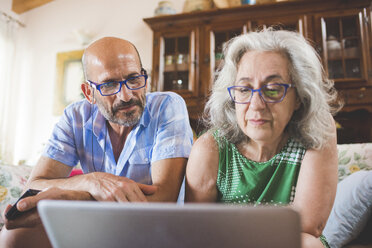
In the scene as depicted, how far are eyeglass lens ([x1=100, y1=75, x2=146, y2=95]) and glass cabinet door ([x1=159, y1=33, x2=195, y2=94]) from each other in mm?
1925

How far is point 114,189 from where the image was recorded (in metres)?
0.82

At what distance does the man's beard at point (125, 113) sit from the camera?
120cm

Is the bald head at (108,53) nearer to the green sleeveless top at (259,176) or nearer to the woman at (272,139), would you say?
the woman at (272,139)

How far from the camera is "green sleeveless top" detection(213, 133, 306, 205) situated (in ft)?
3.05

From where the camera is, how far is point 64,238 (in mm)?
440

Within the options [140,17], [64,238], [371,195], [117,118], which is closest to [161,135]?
[117,118]

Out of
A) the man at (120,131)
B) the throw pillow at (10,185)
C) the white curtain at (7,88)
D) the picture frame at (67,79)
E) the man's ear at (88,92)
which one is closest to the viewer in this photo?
the man at (120,131)

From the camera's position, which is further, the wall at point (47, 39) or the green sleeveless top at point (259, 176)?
the wall at point (47, 39)

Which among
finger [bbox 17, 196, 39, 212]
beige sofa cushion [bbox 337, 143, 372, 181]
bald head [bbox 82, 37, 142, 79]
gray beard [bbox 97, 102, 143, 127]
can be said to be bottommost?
finger [bbox 17, 196, 39, 212]

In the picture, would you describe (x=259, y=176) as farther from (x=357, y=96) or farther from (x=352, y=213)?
(x=357, y=96)

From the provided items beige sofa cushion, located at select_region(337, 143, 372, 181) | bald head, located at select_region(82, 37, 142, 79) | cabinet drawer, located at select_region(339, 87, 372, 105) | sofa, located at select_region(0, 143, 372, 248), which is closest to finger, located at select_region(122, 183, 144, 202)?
bald head, located at select_region(82, 37, 142, 79)

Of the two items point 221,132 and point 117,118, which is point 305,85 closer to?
point 221,132

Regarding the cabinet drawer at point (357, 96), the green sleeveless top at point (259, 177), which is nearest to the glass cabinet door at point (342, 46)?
the cabinet drawer at point (357, 96)

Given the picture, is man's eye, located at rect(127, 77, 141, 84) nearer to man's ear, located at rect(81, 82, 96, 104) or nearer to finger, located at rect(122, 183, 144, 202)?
man's ear, located at rect(81, 82, 96, 104)
